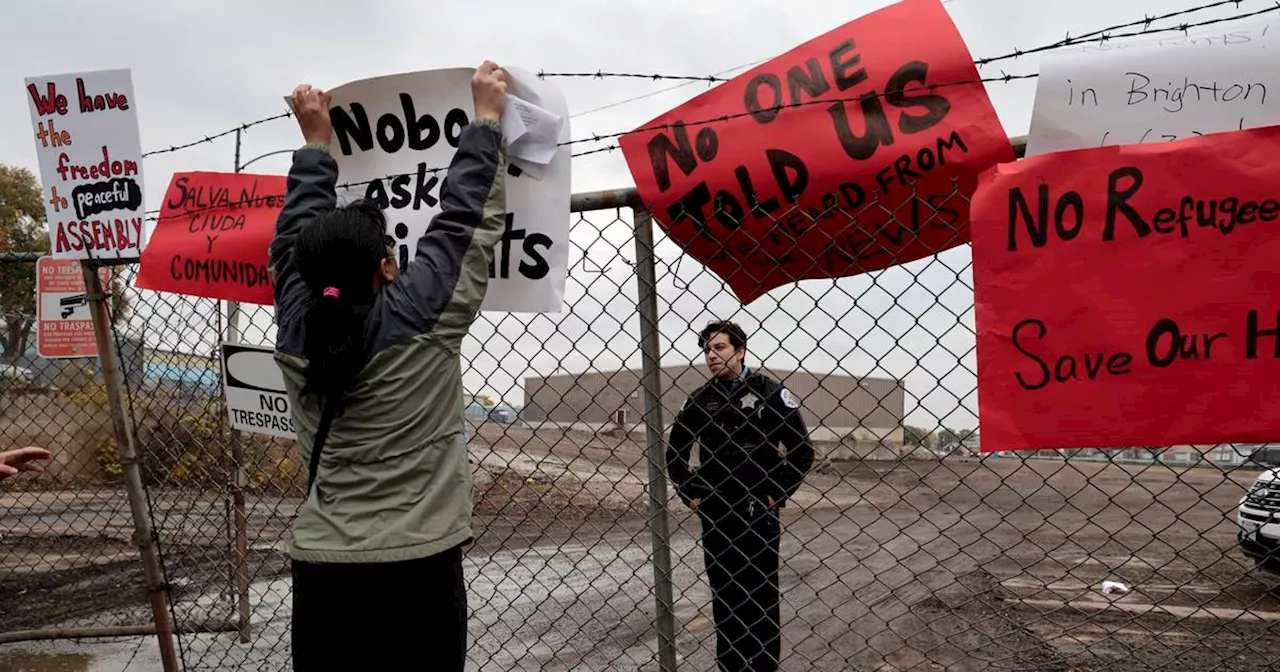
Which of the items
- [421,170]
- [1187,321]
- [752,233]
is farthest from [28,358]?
[1187,321]

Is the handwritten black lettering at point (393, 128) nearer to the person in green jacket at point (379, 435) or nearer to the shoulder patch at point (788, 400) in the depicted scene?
the person in green jacket at point (379, 435)

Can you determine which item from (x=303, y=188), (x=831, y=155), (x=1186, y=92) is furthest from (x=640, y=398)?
(x=1186, y=92)

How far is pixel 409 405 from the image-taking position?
2.21 m

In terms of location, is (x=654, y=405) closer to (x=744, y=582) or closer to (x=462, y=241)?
(x=462, y=241)

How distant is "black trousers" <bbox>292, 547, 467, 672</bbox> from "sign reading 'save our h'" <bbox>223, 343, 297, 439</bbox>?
149 cm

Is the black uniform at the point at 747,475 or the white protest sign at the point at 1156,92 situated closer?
the white protest sign at the point at 1156,92

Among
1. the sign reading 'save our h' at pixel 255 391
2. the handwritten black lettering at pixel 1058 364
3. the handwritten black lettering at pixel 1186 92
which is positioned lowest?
the sign reading 'save our h' at pixel 255 391

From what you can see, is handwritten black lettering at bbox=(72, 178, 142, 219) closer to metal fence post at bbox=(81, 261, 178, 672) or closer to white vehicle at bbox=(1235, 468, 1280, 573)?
metal fence post at bbox=(81, 261, 178, 672)

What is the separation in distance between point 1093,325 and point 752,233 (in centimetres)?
92

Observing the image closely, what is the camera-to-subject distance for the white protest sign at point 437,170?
107 inches

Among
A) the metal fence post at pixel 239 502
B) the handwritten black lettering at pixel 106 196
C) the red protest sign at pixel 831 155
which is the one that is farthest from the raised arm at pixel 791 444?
the handwritten black lettering at pixel 106 196

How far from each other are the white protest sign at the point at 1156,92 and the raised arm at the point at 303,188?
1990 millimetres

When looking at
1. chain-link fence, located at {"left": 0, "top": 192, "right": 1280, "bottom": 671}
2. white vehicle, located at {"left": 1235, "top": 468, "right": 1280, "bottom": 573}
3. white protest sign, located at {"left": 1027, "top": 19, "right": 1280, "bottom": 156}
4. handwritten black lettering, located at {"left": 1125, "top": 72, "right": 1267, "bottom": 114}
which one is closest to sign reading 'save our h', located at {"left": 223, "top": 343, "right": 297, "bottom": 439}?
chain-link fence, located at {"left": 0, "top": 192, "right": 1280, "bottom": 671}

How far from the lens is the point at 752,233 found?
2.50 meters
